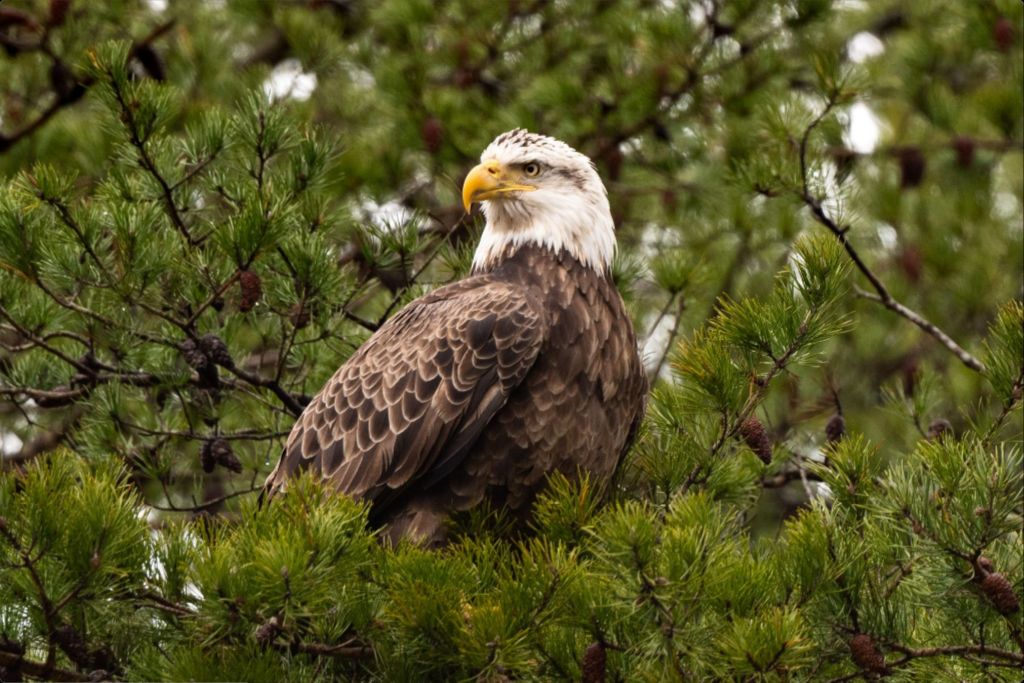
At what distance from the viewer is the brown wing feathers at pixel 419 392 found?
15.4ft

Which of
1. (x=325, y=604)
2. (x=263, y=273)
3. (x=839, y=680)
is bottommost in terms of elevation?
(x=839, y=680)

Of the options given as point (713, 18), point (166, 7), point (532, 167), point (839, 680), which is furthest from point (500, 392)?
point (166, 7)

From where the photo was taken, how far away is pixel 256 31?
885 centimetres

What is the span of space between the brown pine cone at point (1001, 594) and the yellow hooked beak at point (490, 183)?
2.49 m

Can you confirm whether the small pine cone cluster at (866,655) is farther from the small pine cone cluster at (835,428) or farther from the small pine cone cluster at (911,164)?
the small pine cone cluster at (911,164)

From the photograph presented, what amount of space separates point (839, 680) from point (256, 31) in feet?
21.1

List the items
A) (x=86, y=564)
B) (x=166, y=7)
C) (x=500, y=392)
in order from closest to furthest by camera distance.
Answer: (x=86, y=564), (x=500, y=392), (x=166, y=7)

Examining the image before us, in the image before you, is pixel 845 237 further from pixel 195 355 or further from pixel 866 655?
pixel 195 355

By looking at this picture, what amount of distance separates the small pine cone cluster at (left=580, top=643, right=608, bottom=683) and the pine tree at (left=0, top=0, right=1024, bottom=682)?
0.01 m

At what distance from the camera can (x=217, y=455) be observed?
491cm

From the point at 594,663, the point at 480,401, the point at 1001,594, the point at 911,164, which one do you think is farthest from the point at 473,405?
the point at 911,164

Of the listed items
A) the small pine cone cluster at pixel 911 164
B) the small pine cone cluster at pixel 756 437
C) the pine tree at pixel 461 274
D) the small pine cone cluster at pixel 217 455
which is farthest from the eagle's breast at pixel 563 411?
the small pine cone cluster at pixel 911 164

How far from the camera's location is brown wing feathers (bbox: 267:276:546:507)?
4695mm

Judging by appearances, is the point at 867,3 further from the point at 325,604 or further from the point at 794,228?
the point at 325,604
